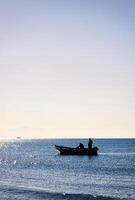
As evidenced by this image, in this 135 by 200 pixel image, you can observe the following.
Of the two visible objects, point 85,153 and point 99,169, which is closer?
→ point 99,169

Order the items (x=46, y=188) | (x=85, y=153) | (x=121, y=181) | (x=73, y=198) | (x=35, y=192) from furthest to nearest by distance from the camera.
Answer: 1. (x=85, y=153)
2. (x=121, y=181)
3. (x=46, y=188)
4. (x=35, y=192)
5. (x=73, y=198)

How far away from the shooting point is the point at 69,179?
4903 centimetres

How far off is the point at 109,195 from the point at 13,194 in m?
8.19

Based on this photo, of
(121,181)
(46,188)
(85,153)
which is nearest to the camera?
(46,188)

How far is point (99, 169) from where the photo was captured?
205ft

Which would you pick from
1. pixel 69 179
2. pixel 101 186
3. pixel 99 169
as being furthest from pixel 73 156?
pixel 101 186

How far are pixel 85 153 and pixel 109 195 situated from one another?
164 ft

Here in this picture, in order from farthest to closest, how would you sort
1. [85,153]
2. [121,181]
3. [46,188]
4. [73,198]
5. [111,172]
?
[85,153], [111,172], [121,181], [46,188], [73,198]

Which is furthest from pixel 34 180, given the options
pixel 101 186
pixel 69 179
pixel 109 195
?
pixel 109 195

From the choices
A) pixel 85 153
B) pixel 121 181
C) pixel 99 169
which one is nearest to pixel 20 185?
pixel 121 181

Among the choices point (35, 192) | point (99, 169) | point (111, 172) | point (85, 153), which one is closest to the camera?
point (35, 192)

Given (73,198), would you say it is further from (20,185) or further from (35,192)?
(20,185)

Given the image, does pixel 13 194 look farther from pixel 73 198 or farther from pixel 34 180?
pixel 34 180

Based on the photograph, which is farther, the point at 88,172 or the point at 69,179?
the point at 88,172
